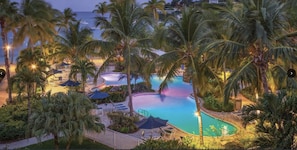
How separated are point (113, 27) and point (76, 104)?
759cm

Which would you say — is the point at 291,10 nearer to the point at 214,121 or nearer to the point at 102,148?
the point at 214,121

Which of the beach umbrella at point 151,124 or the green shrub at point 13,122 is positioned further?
the green shrub at point 13,122

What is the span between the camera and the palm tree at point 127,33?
19125 mm

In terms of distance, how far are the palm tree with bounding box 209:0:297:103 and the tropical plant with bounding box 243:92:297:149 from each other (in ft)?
7.63

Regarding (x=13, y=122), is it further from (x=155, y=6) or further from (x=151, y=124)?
(x=155, y=6)

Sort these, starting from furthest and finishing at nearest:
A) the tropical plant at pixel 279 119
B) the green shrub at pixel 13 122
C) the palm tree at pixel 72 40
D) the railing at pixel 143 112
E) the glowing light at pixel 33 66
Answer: the palm tree at pixel 72 40
the glowing light at pixel 33 66
the railing at pixel 143 112
the green shrub at pixel 13 122
the tropical plant at pixel 279 119

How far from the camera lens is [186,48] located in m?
15.2

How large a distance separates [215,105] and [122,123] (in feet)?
23.2

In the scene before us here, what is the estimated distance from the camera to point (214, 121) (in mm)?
20531

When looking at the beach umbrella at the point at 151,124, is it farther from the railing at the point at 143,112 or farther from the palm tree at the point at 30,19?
the palm tree at the point at 30,19

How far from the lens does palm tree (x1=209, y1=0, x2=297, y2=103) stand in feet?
42.4

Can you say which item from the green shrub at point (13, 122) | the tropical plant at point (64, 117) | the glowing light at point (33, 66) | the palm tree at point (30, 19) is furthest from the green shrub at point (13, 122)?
the palm tree at point (30, 19)

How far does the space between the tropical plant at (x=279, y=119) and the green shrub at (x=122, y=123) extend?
8647 mm

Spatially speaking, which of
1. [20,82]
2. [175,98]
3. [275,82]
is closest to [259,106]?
[275,82]
